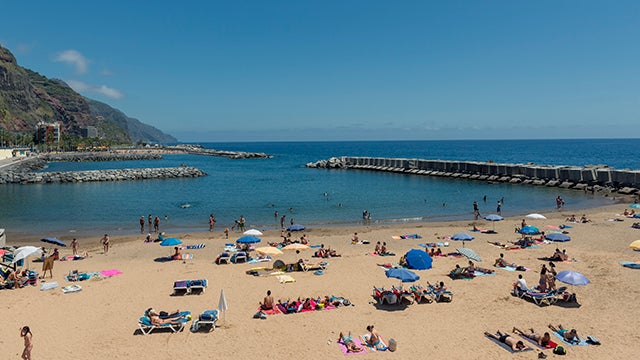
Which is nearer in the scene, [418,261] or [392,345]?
[392,345]

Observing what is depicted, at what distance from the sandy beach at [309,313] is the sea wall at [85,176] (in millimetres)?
47312

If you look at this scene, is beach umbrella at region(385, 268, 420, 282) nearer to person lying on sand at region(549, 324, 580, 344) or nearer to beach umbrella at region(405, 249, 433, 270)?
beach umbrella at region(405, 249, 433, 270)

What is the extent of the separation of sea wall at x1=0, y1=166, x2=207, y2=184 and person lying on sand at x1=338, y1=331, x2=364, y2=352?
61.7 meters

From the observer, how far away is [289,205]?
42156 millimetres

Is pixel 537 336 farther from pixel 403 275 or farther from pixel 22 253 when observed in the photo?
pixel 22 253

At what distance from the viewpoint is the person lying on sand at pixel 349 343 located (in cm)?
1200

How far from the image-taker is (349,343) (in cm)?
1222

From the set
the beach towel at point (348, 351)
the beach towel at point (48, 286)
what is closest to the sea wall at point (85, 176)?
the beach towel at point (48, 286)

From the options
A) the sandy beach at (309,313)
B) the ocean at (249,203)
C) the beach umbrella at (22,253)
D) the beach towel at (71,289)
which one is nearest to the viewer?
the sandy beach at (309,313)

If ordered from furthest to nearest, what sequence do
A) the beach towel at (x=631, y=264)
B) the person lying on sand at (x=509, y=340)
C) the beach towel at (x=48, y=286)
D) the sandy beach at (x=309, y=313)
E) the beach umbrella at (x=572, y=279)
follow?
the beach towel at (x=631, y=264) → the beach towel at (x=48, y=286) → the beach umbrella at (x=572, y=279) → the sandy beach at (x=309, y=313) → the person lying on sand at (x=509, y=340)

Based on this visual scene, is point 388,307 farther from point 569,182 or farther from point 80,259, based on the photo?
point 569,182

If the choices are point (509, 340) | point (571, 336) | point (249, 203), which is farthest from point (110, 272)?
point (249, 203)

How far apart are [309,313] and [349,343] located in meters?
2.77

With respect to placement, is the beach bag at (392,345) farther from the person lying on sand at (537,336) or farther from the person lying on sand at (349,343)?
the person lying on sand at (537,336)
